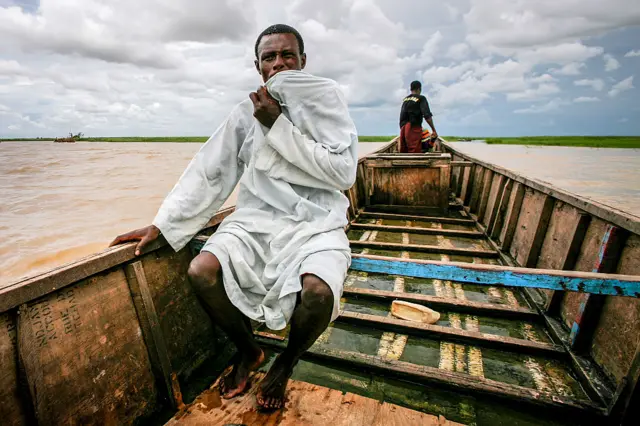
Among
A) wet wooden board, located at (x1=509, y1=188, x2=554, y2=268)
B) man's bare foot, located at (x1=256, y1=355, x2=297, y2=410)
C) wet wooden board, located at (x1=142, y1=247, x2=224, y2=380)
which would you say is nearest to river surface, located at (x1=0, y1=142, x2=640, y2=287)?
wet wooden board, located at (x1=509, y1=188, x2=554, y2=268)

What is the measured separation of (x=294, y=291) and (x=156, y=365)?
35.6 inches

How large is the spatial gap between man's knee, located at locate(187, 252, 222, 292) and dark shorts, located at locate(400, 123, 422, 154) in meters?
5.82

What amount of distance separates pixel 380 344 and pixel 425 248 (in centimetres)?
157

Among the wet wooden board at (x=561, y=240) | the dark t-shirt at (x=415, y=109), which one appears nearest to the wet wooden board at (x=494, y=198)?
the wet wooden board at (x=561, y=240)

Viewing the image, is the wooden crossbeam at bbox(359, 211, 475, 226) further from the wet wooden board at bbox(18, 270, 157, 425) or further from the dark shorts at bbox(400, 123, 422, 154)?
the wet wooden board at bbox(18, 270, 157, 425)

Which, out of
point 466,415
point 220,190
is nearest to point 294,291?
point 220,190

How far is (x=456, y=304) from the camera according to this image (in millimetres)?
2375

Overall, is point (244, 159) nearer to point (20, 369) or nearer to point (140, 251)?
point (140, 251)

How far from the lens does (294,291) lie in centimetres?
131

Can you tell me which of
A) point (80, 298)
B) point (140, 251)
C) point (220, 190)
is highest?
point (220, 190)

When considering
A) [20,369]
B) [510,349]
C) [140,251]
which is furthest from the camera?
[510,349]

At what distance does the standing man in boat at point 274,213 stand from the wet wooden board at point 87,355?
10.7 inches

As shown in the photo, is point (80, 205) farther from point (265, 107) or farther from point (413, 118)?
point (265, 107)

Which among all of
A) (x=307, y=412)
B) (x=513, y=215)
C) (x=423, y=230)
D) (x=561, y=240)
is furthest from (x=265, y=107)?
(x=423, y=230)
